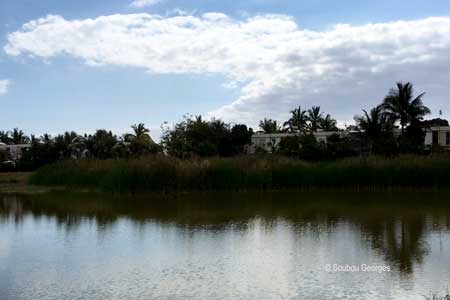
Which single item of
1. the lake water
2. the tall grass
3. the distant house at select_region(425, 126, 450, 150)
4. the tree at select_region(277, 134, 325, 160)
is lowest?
the lake water

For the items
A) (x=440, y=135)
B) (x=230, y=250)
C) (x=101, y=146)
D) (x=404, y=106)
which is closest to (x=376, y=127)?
(x=404, y=106)

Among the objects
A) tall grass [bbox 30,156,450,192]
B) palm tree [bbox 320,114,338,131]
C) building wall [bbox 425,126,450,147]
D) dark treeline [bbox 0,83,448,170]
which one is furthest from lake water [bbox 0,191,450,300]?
palm tree [bbox 320,114,338,131]

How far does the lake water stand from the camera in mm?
9297

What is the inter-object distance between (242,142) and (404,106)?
1596cm

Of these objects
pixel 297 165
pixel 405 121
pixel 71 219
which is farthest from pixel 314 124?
pixel 71 219

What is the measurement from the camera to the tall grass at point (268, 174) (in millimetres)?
27016

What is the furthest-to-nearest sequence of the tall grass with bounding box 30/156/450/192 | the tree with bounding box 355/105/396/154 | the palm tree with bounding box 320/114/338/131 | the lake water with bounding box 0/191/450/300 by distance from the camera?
the palm tree with bounding box 320/114/338/131 < the tree with bounding box 355/105/396/154 < the tall grass with bounding box 30/156/450/192 < the lake water with bounding box 0/191/450/300

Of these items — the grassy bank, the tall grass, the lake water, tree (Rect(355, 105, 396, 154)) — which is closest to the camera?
the lake water

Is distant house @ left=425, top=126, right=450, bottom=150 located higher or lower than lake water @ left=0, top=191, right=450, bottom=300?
higher

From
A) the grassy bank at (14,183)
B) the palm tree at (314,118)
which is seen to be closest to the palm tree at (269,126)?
the palm tree at (314,118)

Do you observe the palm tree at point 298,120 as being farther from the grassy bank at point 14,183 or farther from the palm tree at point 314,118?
the grassy bank at point 14,183

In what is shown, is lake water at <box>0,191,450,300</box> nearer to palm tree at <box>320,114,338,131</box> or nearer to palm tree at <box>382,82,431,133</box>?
palm tree at <box>382,82,431,133</box>

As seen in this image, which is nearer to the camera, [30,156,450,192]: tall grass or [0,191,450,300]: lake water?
[0,191,450,300]: lake water

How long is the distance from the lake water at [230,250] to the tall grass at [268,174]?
488 centimetres
